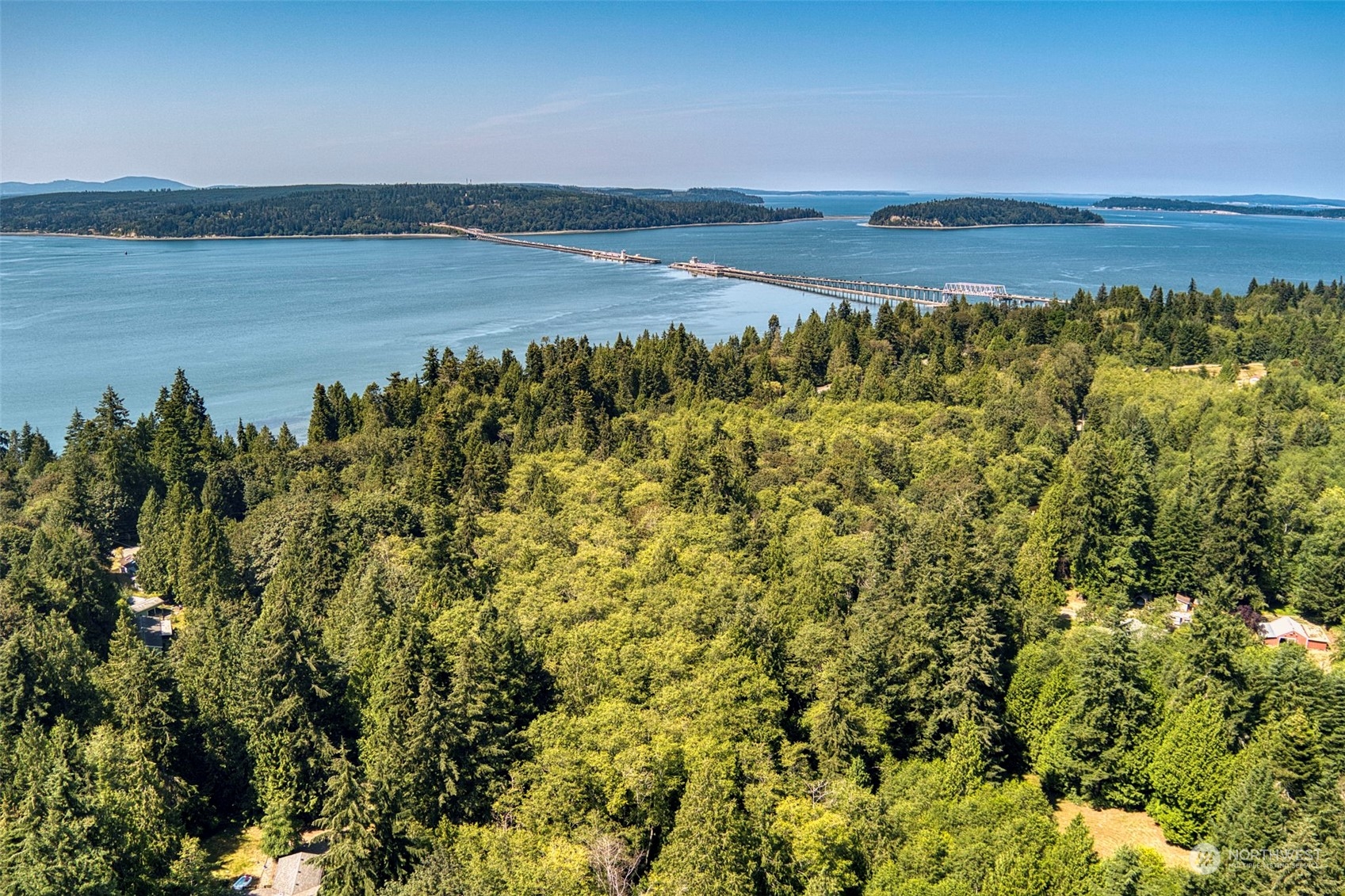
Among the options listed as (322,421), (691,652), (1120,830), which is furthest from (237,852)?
(322,421)

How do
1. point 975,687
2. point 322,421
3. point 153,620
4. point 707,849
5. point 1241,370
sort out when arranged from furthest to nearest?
1. point 1241,370
2. point 322,421
3. point 153,620
4. point 975,687
5. point 707,849

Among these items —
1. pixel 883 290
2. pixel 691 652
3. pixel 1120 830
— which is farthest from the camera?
pixel 883 290

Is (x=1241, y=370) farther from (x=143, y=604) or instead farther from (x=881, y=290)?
(x=881, y=290)

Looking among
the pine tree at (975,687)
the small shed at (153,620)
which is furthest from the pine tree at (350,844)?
the small shed at (153,620)

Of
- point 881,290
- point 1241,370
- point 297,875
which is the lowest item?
point 297,875

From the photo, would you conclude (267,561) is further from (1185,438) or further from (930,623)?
(1185,438)

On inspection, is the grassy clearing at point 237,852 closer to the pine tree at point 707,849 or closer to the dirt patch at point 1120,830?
the pine tree at point 707,849

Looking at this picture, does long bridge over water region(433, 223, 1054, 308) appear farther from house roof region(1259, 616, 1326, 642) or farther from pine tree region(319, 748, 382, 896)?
pine tree region(319, 748, 382, 896)
